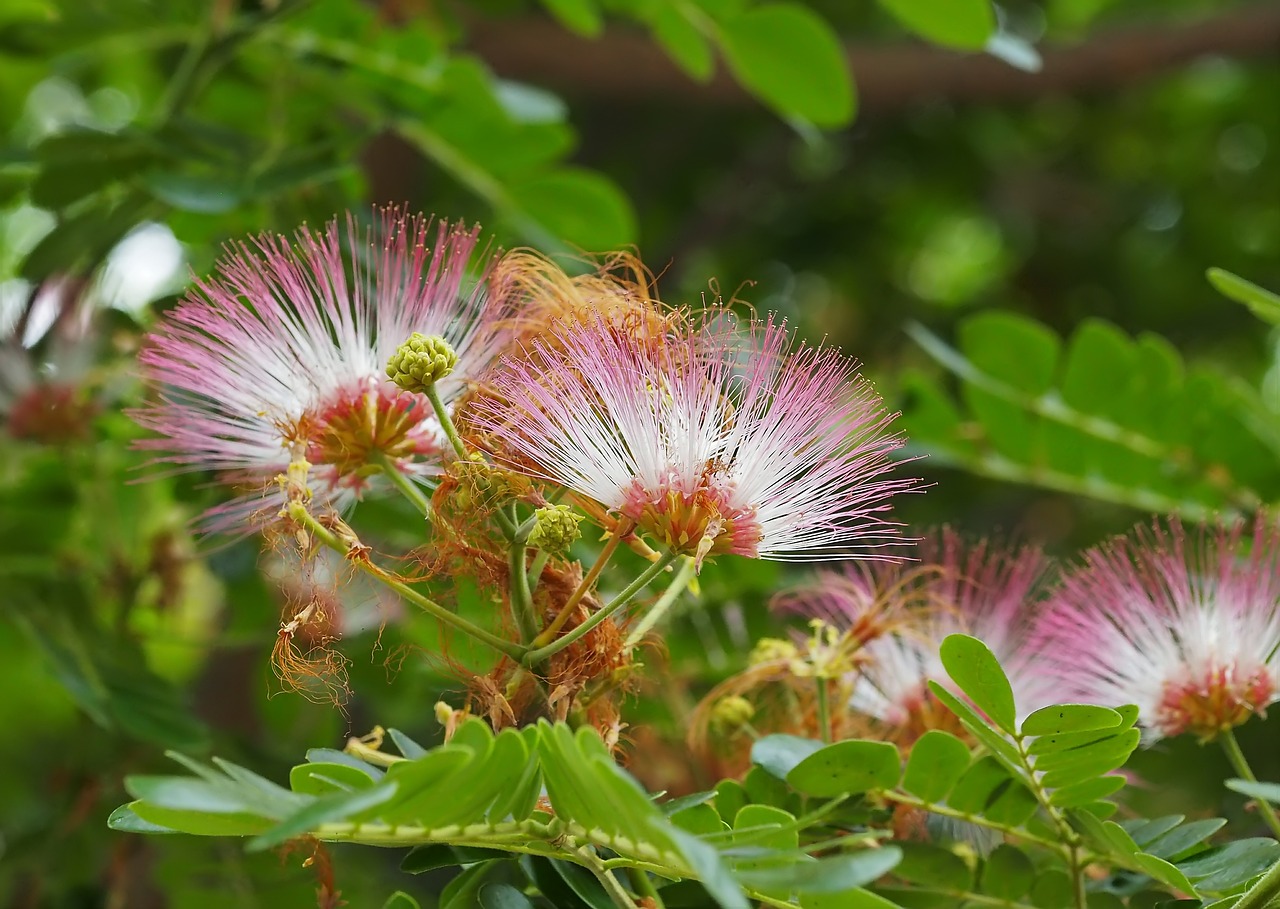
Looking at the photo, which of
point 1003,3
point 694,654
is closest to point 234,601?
point 694,654

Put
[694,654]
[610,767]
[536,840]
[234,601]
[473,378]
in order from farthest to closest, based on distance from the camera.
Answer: [234,601]
[694,654]
[473,378]
[536,840]
[610,767]

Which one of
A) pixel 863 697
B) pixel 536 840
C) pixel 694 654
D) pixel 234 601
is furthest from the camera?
pixel 234 601

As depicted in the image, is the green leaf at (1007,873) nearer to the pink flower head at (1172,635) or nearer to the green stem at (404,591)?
the pink flower head at (1172,635)

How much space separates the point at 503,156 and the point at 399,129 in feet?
0.57

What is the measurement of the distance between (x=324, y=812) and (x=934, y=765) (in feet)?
2.05

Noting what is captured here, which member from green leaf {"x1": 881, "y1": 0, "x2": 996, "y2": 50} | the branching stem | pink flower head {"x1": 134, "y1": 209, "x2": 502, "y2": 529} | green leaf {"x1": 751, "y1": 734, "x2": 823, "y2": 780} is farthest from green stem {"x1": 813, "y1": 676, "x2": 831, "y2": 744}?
green leaf {"x1": 881, "y1": 0, "x2": 996, "y2": 50}

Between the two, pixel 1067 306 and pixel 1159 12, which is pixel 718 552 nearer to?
pixel 1067 306

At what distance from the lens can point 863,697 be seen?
143 cm

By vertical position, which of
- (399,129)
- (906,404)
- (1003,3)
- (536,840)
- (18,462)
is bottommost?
(536,840)

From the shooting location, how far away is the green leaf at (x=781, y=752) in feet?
3.87

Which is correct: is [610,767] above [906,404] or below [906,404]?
below

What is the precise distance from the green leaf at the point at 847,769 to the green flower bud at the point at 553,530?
1.01 feet

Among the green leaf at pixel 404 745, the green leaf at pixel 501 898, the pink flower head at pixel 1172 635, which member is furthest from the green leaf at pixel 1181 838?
the green leaf at pixel 404 745

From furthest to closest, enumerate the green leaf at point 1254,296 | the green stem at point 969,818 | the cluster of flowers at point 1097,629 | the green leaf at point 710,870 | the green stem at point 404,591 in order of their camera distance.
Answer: the cluster of flowers at point 1097,629 < the green stem at point 969,818 < the green leaf at point 1254,296 < the green stem at point 404,591 < the green leaf at point 710,870
